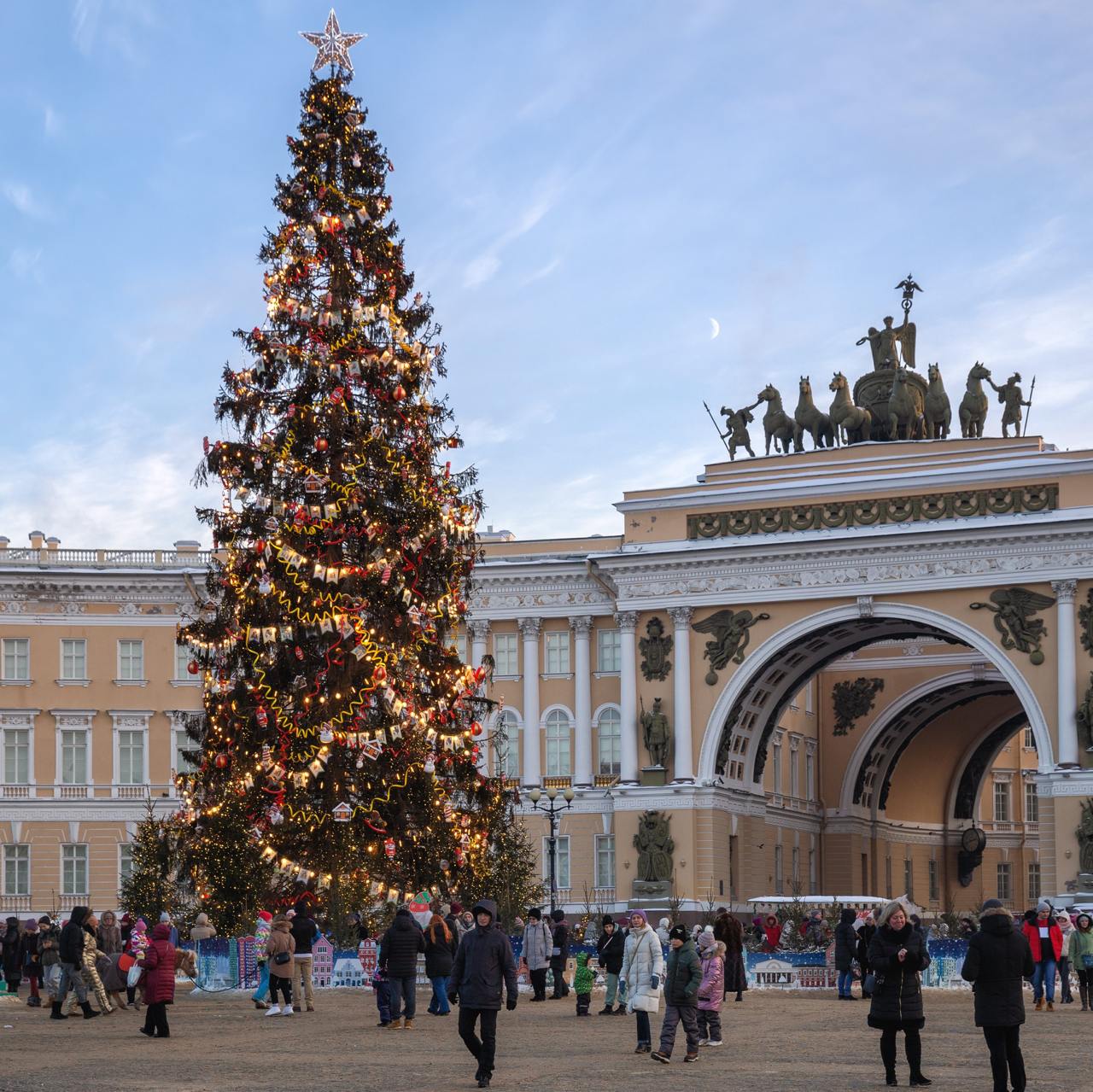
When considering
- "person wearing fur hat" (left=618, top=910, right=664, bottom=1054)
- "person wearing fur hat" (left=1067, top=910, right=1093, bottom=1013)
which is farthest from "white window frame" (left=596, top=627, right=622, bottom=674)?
"person wearing fur hat" (left=618, top=910, right=664, bottom=1054)

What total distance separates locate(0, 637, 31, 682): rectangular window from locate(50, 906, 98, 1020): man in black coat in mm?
35743

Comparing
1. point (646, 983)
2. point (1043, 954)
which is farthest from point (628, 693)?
point (646, 983)

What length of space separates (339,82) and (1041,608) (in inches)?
1169

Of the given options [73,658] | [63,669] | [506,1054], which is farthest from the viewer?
[73,658]

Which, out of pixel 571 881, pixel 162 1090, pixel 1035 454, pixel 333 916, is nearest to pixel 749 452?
pixel 1035 454

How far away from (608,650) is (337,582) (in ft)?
104

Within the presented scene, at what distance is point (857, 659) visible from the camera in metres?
75.4

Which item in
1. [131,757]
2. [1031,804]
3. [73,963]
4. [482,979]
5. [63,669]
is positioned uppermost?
[63,669]

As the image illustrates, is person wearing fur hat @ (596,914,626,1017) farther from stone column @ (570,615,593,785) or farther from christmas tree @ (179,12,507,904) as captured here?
stone column @ (570,615,593,785)

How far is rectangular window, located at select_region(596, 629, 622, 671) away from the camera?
66.7m

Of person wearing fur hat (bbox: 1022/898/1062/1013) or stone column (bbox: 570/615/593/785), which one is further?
stone column (bbox: 570/615/593/785)

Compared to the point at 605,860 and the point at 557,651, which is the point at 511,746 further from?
the point at 605,860

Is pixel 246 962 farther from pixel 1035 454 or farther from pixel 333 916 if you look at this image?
pixel 1035 454

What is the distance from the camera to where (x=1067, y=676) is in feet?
193
